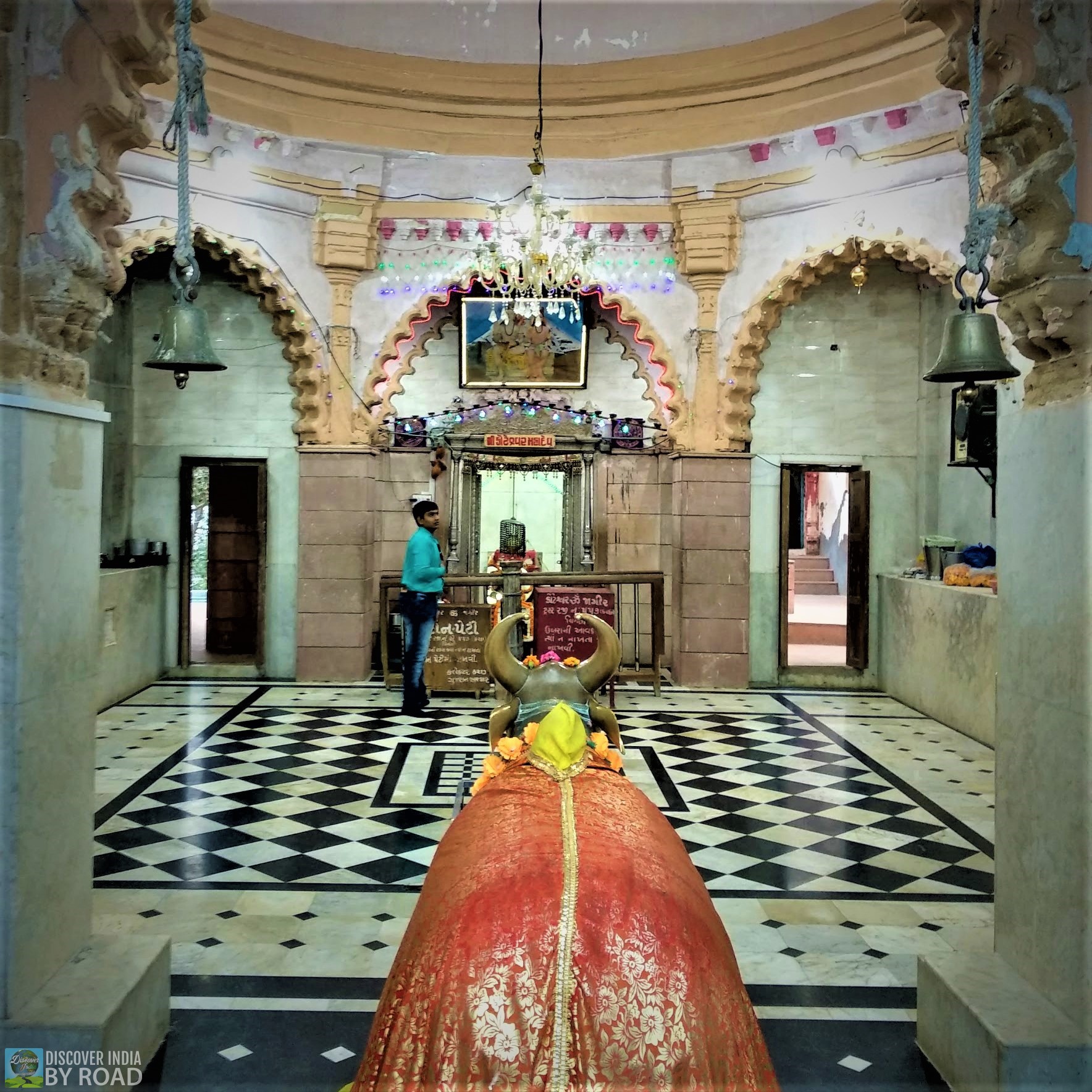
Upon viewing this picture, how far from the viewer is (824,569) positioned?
1780 centimetres

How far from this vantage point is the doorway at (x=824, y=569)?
9938 millimetres

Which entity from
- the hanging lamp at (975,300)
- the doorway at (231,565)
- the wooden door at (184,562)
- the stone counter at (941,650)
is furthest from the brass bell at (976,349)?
the doorway at (231,565)

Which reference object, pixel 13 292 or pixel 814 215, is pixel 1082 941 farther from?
pixel 814 215

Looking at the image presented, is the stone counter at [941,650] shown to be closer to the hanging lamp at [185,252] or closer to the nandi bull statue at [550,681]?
the nandi bull statue at [550,681]

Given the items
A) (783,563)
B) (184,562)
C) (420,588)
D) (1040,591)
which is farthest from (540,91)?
(1040,591)

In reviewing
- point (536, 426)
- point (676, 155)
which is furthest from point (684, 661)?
point (676, 155)

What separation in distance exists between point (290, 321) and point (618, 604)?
4.25 meters

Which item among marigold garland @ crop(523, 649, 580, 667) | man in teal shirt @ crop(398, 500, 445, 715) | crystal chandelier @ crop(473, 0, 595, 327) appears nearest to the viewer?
marigold garland @ crop(523, 649, 580, 667)

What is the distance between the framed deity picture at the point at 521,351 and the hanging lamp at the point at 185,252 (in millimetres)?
6411

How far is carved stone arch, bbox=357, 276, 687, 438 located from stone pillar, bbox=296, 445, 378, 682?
64cm

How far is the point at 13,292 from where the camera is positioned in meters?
2.41

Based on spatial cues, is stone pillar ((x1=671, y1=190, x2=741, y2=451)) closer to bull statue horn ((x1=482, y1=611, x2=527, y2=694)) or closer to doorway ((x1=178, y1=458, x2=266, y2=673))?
doorway ((x1=178, y1=458, x2=266, y2=673))

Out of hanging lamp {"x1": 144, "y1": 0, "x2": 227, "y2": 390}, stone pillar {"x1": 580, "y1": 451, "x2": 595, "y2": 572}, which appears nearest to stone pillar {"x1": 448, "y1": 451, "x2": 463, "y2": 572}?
stone pillar {"x1": 580, "y1": 451, "x2": 595, "y2": 572}

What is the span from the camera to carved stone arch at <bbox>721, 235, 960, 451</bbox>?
859 cm
